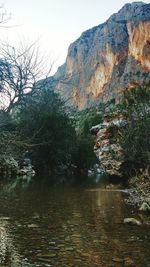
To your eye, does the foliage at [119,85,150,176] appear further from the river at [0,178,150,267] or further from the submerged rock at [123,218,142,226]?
the submerged rock at [123,218,142,226]

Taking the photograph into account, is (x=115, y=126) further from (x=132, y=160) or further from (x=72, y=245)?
(x=72, y=245)

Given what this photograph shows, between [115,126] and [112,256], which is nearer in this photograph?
[112,256]

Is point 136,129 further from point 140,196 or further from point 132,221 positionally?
point 132,221

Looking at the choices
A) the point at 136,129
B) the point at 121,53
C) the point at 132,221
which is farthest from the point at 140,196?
the point at 121,53

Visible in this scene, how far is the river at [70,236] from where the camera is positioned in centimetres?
991

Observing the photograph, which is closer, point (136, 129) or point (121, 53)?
point (136, 129)

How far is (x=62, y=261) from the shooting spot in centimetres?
980

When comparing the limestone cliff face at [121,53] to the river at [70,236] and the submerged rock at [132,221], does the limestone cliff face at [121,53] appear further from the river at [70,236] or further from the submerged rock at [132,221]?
the submerged rock at [132,221]

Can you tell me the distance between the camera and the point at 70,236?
1257 cm

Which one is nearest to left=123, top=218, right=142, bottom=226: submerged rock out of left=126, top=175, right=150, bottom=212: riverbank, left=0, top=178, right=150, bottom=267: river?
left=0, top=178, right=150, bottom=267: river

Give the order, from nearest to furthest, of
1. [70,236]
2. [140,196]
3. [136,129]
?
[70,236], [140,196], [136,129]

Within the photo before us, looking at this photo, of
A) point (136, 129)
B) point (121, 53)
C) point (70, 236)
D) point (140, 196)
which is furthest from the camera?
point (121, 53)

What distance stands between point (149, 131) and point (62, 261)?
24.5 meters

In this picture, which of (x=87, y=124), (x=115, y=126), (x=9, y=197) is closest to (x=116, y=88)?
(x=87, y=124)
